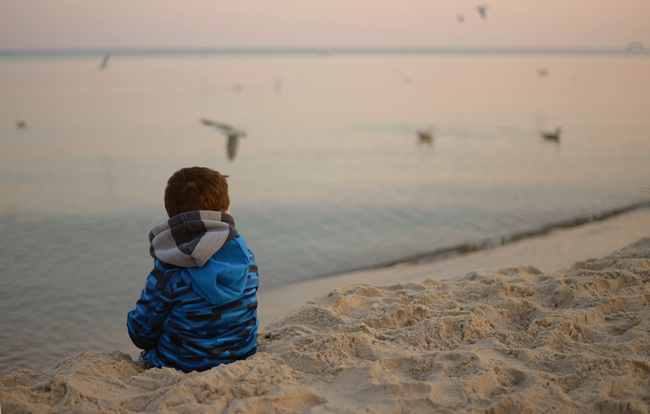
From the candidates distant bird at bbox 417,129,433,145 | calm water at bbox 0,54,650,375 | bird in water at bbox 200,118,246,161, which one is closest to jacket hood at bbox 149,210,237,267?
calm water at bbox 0,54,650,375

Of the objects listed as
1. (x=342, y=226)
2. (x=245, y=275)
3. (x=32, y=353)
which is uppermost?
(x=245, y=275)

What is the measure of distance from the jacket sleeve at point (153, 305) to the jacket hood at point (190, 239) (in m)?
0.11

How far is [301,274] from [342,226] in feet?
6.09

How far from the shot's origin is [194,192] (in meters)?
2.42

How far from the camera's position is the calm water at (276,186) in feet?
17.7

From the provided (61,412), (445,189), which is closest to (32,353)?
(61,412)

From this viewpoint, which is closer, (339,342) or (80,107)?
(339,342)

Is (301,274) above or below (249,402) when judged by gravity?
below

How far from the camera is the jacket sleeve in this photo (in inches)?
93.7

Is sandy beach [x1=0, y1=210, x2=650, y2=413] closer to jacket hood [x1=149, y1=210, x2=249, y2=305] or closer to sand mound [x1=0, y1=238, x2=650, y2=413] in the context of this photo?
sand mound [x1=0, y1=238, x2=650, y2=413]

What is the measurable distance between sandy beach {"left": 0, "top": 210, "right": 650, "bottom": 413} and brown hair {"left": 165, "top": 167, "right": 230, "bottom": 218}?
85 cm

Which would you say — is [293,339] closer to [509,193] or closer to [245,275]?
[245,275]

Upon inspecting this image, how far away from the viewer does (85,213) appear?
7.61 m

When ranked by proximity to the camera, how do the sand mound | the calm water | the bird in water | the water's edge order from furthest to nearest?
the bird in water < the water's edge < the calm water < the sand mound
